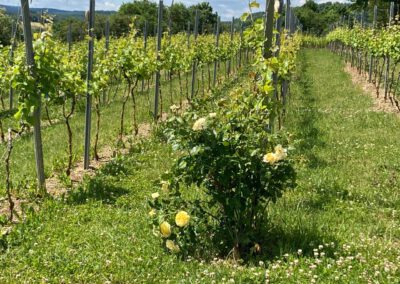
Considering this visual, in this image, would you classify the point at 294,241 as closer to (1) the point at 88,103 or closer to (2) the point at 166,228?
(2) the point at 166,228

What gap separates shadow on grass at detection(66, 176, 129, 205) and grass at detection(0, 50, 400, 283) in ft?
0.04

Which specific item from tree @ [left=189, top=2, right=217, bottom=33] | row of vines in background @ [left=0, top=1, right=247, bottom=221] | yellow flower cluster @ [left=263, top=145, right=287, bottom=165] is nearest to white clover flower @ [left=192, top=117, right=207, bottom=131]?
yellow flower cluster @ [left=263, top=145, right=287, bottom=165]

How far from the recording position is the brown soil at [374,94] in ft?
37.8

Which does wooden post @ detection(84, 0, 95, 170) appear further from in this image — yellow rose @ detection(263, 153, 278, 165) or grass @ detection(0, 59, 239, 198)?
yellow rose @ detection(263, 153, 278, 165)

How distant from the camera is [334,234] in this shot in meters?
4.44

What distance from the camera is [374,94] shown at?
553 inches

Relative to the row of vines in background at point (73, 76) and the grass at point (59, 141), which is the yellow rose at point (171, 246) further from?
the grass at point (59, 141)

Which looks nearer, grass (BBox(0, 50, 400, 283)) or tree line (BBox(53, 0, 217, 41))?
grass (BBox(0, 50, 400, 283))

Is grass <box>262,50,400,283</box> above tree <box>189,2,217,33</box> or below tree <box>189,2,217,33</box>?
below

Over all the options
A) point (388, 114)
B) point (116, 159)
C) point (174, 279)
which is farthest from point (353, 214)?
point (388, 114)

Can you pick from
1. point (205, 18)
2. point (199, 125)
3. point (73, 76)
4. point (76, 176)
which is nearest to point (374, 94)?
point (73, 76)

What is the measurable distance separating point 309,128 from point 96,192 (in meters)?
4.85

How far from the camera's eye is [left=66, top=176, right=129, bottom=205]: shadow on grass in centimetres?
571

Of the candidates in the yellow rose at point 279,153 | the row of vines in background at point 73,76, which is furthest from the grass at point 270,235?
the row of vines in background at point 73,76
